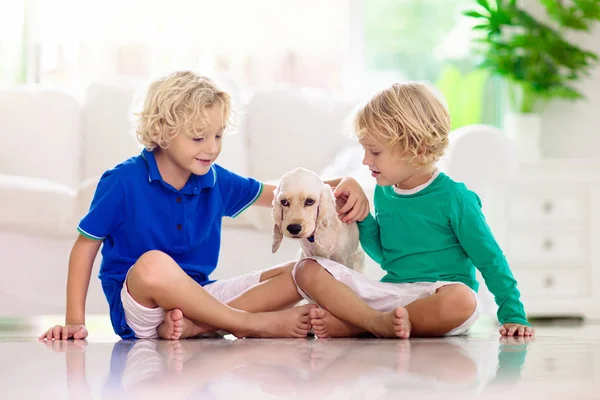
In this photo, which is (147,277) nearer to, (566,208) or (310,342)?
(310,342)

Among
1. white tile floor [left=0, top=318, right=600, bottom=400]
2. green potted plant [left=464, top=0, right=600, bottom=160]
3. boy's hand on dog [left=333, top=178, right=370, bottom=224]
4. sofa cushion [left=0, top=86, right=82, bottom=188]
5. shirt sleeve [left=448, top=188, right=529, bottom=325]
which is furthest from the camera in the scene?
green potted plant [left=464, top=0, right=600, bottom=160]

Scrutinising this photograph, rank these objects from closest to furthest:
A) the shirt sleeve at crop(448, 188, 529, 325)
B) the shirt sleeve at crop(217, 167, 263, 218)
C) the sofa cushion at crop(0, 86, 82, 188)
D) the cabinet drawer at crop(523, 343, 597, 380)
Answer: the cabinet drawer at crop(523, 343, 597, 380), the shirt sleeve at crop(448, 188, 529, 325), the shirt sleeve at crop(217, 167, 263, 218), the sofa cushion at crop(0, 86, 82, 188)

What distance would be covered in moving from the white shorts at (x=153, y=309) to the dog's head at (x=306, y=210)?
0.59ft

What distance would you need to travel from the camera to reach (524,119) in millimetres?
3980

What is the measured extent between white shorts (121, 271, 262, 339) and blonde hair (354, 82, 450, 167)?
0.44 m

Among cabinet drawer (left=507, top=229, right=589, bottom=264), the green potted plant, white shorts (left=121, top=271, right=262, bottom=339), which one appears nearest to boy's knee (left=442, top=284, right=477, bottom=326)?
white shorts (left=121, top=271, right=262, bottom=339)

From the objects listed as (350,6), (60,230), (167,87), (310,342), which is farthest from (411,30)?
(310,342)

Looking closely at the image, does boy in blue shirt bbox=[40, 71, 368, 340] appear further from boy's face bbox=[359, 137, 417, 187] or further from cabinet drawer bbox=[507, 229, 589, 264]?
cabinet drawer bbox=[507, 229, 589, 264]

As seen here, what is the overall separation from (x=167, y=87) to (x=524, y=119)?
2.52 m

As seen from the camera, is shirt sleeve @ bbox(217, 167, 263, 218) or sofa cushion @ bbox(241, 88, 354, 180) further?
sofa cushion @ bbox(241, 88, 354, 180)

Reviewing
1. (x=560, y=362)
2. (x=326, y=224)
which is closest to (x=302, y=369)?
(x=560, y=362)

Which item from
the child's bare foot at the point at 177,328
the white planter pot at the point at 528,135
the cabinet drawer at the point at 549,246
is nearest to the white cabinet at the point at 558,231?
the cabinet drawer at the point at 549,246

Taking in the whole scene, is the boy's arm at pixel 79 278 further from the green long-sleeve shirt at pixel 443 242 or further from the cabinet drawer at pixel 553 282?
the cabinet drawer at pixel 553 282

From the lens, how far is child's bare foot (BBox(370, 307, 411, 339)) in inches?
66.8
